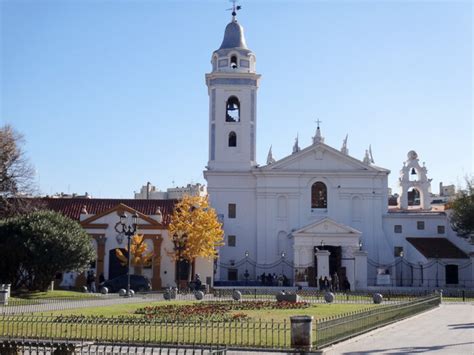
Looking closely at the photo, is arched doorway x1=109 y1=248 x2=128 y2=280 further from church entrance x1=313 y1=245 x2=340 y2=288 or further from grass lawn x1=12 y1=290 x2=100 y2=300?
church entrance x1=313 y1=245 x2=340 y2=288

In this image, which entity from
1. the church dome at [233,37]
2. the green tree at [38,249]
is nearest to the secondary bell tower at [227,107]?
the church dome at [233,37]

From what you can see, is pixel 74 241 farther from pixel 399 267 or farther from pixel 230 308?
pixel 399 267

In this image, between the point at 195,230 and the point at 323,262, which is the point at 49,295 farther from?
the point at 323,262

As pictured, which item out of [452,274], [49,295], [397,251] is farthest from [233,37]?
[49,295]

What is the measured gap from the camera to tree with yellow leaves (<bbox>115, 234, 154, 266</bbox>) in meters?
49.3

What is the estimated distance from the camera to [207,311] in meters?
25.9

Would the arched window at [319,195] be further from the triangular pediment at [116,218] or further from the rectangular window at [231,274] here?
the triangular pediment at [116,218]

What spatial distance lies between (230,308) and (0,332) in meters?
11.9

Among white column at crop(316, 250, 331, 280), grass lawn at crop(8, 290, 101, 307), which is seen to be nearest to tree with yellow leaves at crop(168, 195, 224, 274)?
white column at crop(316, 250, 331, 280)

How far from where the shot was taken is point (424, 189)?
6172 cm

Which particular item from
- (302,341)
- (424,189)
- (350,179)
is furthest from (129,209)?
(302,341)

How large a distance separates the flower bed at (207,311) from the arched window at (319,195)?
93.4ft

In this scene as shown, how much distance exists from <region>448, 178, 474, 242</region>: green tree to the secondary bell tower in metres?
17.3

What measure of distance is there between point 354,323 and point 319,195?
40.5 m
